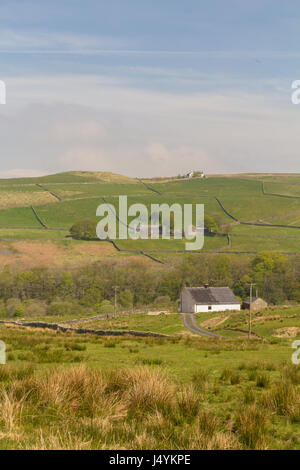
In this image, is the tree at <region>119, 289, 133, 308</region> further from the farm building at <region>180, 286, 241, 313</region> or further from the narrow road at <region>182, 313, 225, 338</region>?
the narrow road at <region>182, 313, 225, 338</region>

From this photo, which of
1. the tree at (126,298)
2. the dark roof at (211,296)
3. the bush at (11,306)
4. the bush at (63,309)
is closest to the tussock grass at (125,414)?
the dark roof at (211,296)

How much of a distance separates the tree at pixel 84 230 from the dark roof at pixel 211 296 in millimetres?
72948

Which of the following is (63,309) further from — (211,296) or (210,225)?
(210,225)

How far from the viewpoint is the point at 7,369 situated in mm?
12586

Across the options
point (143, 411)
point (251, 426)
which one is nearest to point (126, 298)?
point (143, 411)

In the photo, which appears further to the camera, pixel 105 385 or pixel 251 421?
pixel 105 385

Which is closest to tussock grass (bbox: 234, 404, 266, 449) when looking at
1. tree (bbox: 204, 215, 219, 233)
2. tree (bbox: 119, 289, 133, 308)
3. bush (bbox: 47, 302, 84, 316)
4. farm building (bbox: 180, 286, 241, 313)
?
farm building (bbox: 180, 286, 241, 313)

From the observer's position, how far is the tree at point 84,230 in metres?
172

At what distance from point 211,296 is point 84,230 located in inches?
3143

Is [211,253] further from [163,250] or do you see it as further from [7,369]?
[7,369]

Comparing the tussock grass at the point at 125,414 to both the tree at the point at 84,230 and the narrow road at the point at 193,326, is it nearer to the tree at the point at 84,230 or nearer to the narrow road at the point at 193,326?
the narrow road at the point at 193,326

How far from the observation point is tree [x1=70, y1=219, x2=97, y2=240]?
17162 centimetres
